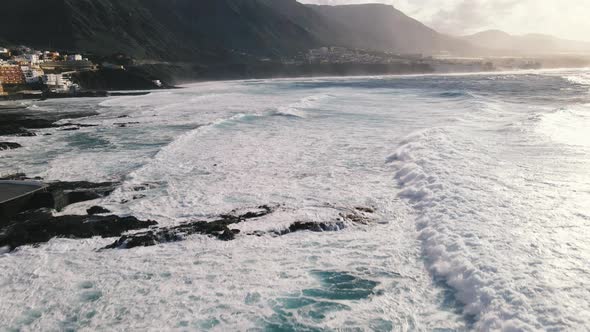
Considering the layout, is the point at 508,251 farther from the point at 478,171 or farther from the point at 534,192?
the point at 478,171

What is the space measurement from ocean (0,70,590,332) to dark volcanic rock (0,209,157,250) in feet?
1.26

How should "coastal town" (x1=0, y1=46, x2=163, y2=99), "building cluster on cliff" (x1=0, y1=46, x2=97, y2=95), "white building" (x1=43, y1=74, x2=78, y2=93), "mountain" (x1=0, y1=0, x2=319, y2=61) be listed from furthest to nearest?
1. "mountain" (x1=0, y1=0, x2=319, y2=61)
2. "white building" (x1=43, y1=74, x2=78, y2=93)
3. "building cluster on cliff" (x1=0, y1=46, x2=97, y2=95)
4. "coastal town" (x1=0, y1=46, x2=163, y2=99)

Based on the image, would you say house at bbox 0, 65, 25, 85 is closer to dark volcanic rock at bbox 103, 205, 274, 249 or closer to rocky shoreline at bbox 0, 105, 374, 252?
rocky shoreline at bbox 0, 105, 374, 252

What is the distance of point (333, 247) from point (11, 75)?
6841cm

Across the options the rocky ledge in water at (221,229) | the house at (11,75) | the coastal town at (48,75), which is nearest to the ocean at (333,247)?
the rocky ledge in water at (221,229)

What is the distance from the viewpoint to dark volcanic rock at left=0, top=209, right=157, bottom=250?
362 inches

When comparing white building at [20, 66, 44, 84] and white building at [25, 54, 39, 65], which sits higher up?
white building at [25, 54, 39, 65]

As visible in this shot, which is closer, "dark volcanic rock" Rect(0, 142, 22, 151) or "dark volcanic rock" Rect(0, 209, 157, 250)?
"dark volcanic rock" Rect(0, 209, 157, 250)

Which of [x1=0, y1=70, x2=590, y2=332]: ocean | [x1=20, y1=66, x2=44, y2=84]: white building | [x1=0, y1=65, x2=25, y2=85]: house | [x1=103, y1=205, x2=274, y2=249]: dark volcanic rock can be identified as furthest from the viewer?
[x1=20, y1=66, x2=44, y2=84]: white building

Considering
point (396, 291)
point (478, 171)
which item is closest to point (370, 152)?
point (478, 171)

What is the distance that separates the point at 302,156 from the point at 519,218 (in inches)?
354

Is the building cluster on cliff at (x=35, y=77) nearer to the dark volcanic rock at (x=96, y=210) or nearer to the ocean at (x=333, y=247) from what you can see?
the ocean at (x=333, y=247)

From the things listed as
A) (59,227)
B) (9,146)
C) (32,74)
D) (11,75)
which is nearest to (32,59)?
(32,74)

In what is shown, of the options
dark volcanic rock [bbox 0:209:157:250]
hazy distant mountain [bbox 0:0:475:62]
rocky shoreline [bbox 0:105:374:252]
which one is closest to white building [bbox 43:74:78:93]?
hazy distant mountain [bbox 0:0:475:62]
